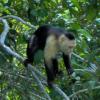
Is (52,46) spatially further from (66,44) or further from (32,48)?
(32,48)

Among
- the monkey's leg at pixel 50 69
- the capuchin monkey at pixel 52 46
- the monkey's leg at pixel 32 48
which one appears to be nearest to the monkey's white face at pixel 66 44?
the capuchin monkey at pixel 52 46

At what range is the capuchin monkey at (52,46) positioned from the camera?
2.77m

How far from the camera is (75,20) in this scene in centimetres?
315

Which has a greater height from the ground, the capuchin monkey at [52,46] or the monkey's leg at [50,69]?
the capuchin monkey at [52,46]

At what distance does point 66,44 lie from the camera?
2.79 meters

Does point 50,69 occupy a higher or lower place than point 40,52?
lower

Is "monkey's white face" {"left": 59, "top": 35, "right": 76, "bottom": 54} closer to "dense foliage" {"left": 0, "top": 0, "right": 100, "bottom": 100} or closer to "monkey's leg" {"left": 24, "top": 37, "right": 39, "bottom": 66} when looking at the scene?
"dense foliage" {"left": 0, "top": 0, "right": 100, "bottom": 100}

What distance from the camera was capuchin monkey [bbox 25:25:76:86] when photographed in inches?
109

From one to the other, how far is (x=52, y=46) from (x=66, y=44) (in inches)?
4.8

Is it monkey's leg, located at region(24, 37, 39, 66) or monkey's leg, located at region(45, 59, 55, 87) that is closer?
monkey's leg, located at region(45, 59, 55, 87)

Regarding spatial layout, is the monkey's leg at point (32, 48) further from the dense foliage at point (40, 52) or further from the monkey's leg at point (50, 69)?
the monkey's leg at point (50, 69)

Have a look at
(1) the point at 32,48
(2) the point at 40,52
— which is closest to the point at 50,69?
(2) the point at 40,52

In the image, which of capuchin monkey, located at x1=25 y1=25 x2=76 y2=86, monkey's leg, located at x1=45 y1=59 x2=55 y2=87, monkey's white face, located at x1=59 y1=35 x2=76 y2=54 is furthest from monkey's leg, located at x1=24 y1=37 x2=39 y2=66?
monkey's white face, located at x1=59 y1=35 x2=76 y2=54

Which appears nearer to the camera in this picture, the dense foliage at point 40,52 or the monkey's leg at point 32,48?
A: the dense foliage at point 40,52
